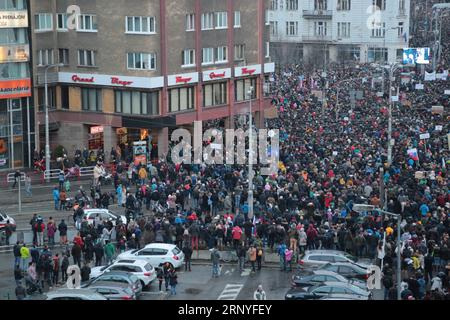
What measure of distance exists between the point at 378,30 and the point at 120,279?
91329 millimetres

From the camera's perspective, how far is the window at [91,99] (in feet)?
221

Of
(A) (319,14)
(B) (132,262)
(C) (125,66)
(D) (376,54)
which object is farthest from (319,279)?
(A) (319,14)

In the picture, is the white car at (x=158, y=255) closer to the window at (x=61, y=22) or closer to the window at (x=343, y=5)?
the window at (x=61, y=22)

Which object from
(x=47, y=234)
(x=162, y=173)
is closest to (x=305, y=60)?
(x=162, y=173)

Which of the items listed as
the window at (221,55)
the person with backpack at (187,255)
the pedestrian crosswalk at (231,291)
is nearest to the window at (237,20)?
the window at (221,55)

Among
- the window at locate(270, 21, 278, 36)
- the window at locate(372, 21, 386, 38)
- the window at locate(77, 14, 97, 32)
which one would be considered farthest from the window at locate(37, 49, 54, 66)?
the window at locate(270, 21, 278, 36)

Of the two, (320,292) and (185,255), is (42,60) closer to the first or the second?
(185,255)

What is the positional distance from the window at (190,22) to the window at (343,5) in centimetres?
5678

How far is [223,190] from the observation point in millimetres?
50156

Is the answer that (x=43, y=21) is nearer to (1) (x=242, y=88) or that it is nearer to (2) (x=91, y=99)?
(2) (x=91, y=99)

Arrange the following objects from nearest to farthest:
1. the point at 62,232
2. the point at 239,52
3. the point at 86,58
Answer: the point at 62,232 < the point at 86,58 < the point at 239,52

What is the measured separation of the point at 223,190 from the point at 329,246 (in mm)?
10550

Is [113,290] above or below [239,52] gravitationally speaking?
below

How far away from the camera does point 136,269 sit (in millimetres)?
36594
